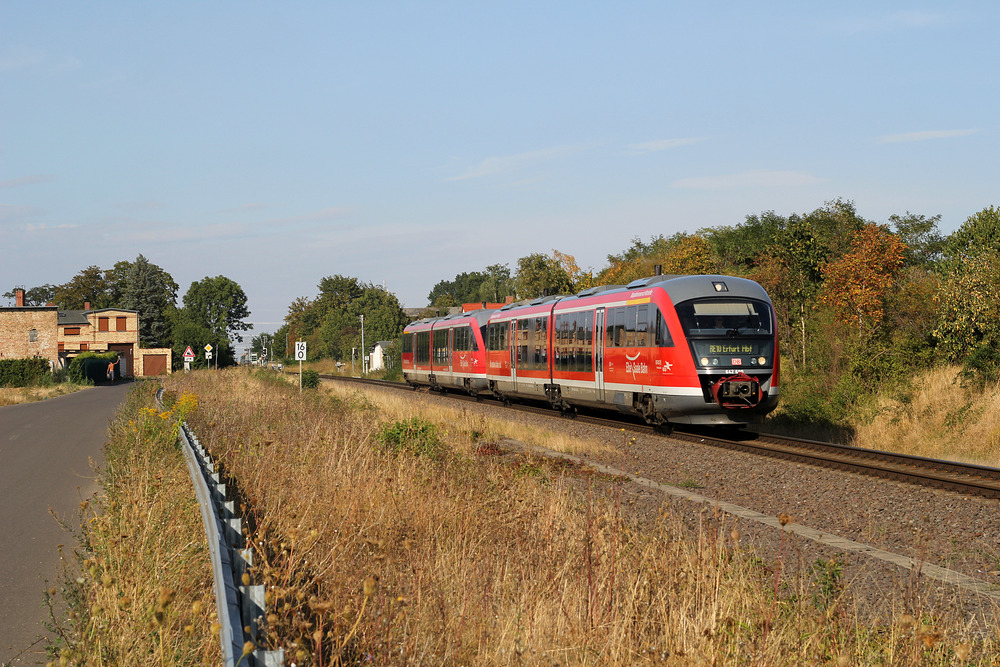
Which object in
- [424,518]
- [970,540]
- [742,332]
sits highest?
[742,332]

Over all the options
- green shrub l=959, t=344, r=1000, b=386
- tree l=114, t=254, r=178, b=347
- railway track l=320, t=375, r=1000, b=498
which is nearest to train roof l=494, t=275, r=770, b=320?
railway track l=320, t=375, r=1000, b=498

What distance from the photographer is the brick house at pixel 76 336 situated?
72.8 meters

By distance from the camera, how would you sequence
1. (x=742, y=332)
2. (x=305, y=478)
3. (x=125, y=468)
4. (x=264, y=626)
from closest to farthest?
(x=264, y=626), (x=305, y=478), (x=125, y=468), (x=742, y=332)

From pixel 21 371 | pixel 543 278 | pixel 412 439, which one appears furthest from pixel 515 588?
pixel 543 278

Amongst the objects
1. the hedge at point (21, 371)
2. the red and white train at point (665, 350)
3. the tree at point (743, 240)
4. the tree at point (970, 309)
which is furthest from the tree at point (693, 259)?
the hedge at point (21, 371)

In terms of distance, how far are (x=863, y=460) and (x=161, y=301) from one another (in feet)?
377

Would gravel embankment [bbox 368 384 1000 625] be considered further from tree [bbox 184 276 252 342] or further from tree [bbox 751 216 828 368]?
tree [bbox 184 276 252 342]

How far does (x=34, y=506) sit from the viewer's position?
1177cm

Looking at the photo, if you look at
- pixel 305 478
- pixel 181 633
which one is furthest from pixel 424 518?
pixel 181 633

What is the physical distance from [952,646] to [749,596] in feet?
4.02

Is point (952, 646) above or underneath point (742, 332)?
underneath

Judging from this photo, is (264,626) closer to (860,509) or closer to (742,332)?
(860,509)

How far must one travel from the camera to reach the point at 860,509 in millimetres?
10961

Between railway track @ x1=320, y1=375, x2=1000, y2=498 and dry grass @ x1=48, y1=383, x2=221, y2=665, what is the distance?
32.1ft
